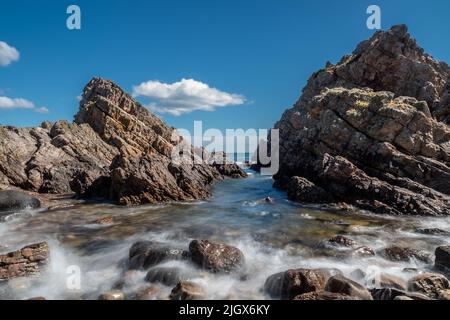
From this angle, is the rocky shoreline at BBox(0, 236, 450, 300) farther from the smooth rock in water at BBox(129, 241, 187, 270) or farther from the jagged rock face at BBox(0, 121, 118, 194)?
the jagged rock face at BBox(0, 121, 118, 194)

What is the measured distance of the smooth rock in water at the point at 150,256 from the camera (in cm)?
1381

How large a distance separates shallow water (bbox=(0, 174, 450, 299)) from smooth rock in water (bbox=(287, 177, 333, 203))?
1958 mm

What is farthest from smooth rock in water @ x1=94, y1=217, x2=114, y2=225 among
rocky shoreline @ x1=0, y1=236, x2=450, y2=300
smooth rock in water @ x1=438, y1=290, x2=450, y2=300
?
Answer: smooth rock in water @ x1=438, y1=290, x2=450, y2=300

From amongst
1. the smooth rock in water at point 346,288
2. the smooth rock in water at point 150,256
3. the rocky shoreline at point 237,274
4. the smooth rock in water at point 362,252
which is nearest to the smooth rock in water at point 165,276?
the rocky shoreline at point 237,274

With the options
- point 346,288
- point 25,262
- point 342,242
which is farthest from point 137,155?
→ point 346,288

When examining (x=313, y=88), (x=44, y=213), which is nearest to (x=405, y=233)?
(x=44, y=213)

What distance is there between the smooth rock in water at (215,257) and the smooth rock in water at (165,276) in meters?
1.16

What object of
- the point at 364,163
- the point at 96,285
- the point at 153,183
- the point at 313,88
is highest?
the point at 313,88

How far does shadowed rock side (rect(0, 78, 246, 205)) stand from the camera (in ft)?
102

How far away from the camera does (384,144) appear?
32281mm

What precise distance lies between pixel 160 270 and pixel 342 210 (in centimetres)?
1973

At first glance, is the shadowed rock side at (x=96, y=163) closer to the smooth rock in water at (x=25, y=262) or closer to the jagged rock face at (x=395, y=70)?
the smooth rock in water at (x=25, y=262)
